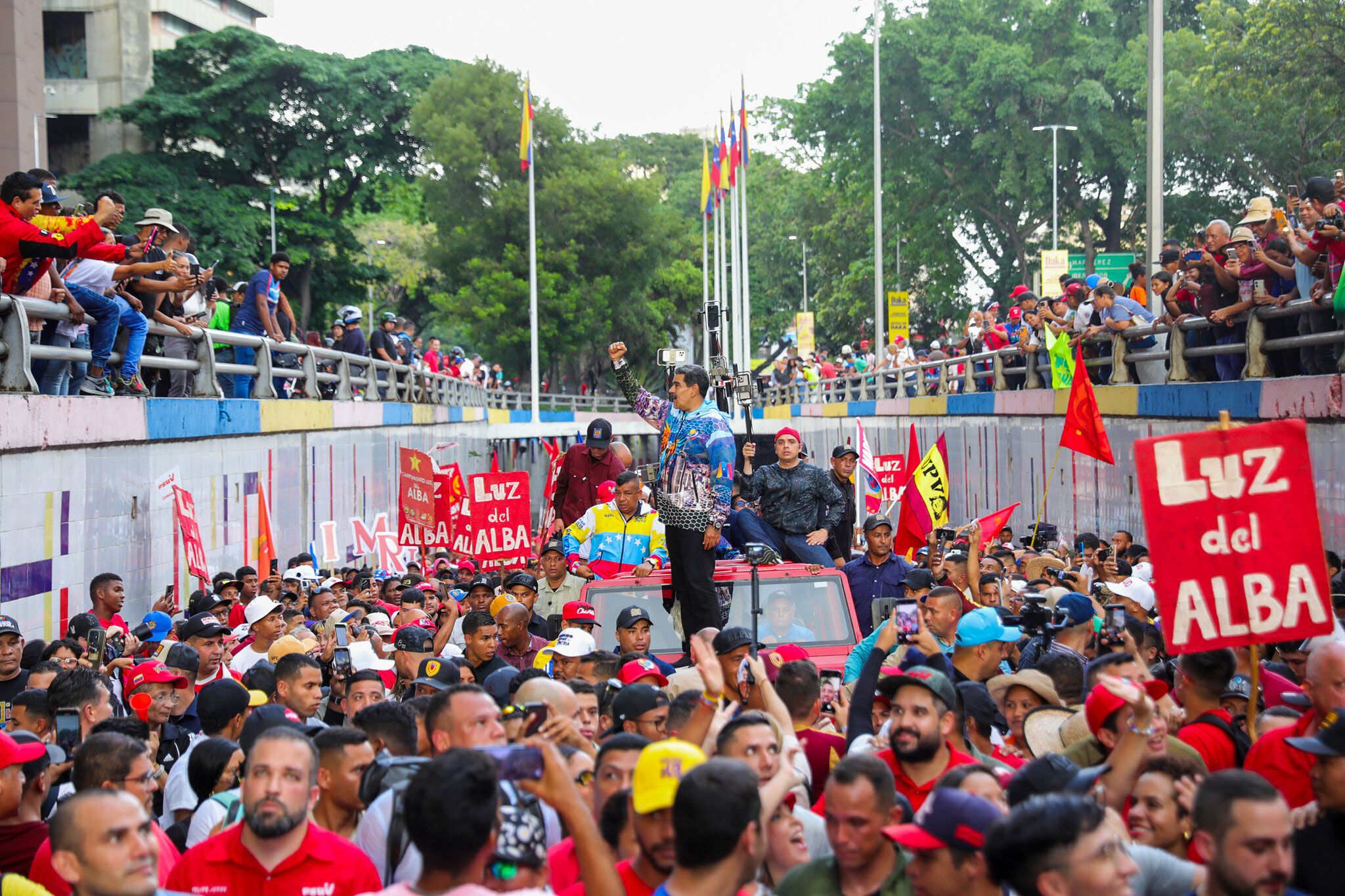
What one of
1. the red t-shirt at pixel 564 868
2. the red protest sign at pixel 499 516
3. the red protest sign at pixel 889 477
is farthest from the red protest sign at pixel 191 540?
the red protest sign at pixel 889 477

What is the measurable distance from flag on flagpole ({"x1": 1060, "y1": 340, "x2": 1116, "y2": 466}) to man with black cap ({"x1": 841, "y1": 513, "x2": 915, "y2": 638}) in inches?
97.7

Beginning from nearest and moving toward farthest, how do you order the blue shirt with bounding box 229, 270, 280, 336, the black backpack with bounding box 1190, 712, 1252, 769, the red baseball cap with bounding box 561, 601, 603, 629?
1. the black backpack with bounding box 1190, 712, 1252, 769
2. the red baseball cap with bounding box 561, 601, 603, 629
3. the blue shirt with bounding box 229, 270, 280, 336

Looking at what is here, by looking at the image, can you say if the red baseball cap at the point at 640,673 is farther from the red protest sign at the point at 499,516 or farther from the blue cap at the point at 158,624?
the red protest sign at the point at 499,516

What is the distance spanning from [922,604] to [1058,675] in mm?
1414

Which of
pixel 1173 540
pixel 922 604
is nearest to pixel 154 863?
pixel 1173 540

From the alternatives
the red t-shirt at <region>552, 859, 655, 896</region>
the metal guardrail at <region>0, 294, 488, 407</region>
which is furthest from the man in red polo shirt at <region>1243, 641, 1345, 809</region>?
the metal guardrail at <region>0, 294, 488, 407</region>

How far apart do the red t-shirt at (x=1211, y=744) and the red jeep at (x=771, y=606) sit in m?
3.40

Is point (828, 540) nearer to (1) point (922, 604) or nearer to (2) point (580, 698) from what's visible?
(1) point (922, 604)

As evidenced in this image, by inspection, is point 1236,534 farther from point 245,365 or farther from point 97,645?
point 245,365

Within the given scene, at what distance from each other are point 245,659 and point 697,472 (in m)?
→ 3.07

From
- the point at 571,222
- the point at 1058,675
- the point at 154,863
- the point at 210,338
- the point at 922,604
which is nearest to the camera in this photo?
the point at 154,863

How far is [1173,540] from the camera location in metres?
6.56

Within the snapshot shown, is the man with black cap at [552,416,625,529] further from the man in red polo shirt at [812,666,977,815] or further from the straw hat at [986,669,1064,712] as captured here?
the man in red polo shirt at [812,666,977,815]

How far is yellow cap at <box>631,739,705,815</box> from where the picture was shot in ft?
15.0
